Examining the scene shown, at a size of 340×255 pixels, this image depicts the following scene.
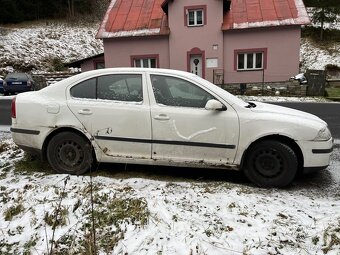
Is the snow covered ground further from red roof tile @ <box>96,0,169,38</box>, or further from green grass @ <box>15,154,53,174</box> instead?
red roof tile @ <box>96,0,169,38</box>

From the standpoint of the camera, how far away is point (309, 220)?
3805 millimetres

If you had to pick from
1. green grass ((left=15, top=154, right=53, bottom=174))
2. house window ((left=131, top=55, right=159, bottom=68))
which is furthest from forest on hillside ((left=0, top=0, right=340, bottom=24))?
green grass ((left=15, top=154, right=53, bottom=174))

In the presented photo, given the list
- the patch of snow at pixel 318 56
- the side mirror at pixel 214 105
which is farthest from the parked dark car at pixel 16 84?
the patch of snow at pixel 318 56

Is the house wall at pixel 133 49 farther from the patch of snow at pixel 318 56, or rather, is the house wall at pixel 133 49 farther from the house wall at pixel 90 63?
the patch of snow at pixel 318 56

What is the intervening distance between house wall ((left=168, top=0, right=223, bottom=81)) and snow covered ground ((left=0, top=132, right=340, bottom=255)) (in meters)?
18.4

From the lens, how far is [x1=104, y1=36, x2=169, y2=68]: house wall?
2331cm

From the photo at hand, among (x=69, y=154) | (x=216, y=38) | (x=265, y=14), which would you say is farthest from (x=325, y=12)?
(x=69, y=154)

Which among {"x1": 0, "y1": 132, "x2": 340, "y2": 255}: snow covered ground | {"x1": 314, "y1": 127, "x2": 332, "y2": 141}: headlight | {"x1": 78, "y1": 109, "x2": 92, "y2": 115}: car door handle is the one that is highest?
{"x1": 78, "y1": 109, "x2": 92, "y2": 115}: car door handle

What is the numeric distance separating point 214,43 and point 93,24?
82.6ft

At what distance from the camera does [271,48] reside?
71.8 ft

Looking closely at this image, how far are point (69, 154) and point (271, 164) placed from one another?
2.83 metres

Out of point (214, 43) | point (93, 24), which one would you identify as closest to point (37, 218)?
point (214, 43)

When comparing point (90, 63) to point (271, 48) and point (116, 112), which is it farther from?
point (116, 112)

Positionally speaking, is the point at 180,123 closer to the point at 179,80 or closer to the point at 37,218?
the point at 179,80
